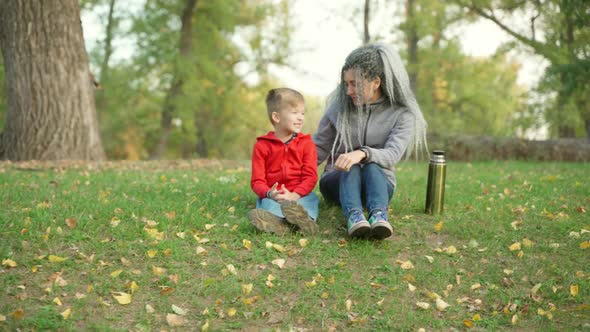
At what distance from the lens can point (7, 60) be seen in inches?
347

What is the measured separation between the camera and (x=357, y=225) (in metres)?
4.18

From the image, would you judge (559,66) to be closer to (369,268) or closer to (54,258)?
(369,268)

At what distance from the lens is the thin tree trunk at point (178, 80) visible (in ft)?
66.5

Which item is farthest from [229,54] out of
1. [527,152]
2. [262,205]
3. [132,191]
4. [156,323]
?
[156,323]

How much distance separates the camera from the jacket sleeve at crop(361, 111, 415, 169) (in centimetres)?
447

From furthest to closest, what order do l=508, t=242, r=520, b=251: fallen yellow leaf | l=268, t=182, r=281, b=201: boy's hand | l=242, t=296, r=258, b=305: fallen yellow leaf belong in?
l=268, t=182, r=281, b=201: boy's hand → l=508, t=242, r=520, b=251: fallen yellow leaf → l=242, t=296, r=258, b=305: fallen yellow leaf

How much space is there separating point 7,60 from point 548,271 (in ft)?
27.0

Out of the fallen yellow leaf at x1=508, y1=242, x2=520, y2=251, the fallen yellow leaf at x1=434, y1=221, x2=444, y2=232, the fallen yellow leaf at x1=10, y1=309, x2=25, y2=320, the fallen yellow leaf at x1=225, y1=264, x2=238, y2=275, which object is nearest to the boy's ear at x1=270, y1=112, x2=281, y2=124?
the fallen yellow leaf at x1=225, y1=264, x2=238, y2=275

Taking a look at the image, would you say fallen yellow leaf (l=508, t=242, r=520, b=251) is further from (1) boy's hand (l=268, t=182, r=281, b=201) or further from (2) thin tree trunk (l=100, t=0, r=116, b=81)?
(2) thin tree trunk (l=100, t=0, r=116, b=81)

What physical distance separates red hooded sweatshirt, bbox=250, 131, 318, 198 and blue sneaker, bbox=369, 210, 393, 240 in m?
0.68

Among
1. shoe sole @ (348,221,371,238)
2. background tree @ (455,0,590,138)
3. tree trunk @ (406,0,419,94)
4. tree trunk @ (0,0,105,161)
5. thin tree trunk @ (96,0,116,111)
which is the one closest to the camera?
shoe sole @ (348,221,371,238)

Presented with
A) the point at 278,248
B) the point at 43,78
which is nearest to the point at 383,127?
the point at 278,248

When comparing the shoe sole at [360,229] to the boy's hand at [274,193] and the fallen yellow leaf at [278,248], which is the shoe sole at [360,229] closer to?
the fallen yellow leaf at [278,248]

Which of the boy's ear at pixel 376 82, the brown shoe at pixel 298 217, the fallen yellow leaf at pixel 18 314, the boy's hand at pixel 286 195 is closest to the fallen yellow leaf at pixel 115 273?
the fallen yellow leaf at pixel 18 314
